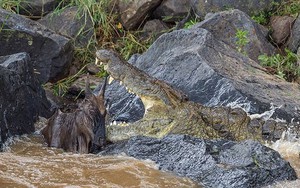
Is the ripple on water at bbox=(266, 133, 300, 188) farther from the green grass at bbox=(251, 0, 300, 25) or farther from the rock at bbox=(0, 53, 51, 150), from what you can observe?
the green grass at bbox=(251, 0, 300, 25)

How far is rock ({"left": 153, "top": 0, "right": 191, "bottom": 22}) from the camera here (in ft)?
31.0

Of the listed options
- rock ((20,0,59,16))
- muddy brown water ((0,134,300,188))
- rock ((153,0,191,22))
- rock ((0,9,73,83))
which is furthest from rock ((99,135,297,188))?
rock ((20,0,59,16))

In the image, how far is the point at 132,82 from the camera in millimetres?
5539

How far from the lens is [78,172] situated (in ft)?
15.3

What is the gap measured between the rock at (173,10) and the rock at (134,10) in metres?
0.10

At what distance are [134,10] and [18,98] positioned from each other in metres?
3.71

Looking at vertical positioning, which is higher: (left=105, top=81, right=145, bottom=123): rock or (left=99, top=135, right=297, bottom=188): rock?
(left=99, top=135, right=297, bottom=188): rock

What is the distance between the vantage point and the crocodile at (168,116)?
542 cm

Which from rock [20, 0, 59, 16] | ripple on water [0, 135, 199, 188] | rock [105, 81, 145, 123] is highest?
ripple on water [0, 135, 199, 188]

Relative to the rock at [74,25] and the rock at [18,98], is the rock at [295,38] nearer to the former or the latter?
the rock at [74,25]

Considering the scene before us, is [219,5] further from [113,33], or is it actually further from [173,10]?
[113,33]

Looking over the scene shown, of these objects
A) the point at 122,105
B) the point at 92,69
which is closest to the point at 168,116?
the point at 122,105

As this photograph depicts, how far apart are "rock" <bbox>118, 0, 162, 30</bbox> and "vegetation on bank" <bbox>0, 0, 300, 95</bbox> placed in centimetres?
11

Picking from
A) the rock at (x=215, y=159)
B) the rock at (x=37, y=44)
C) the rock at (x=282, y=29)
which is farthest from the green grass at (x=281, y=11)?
the rock at (x=215, y=159)
